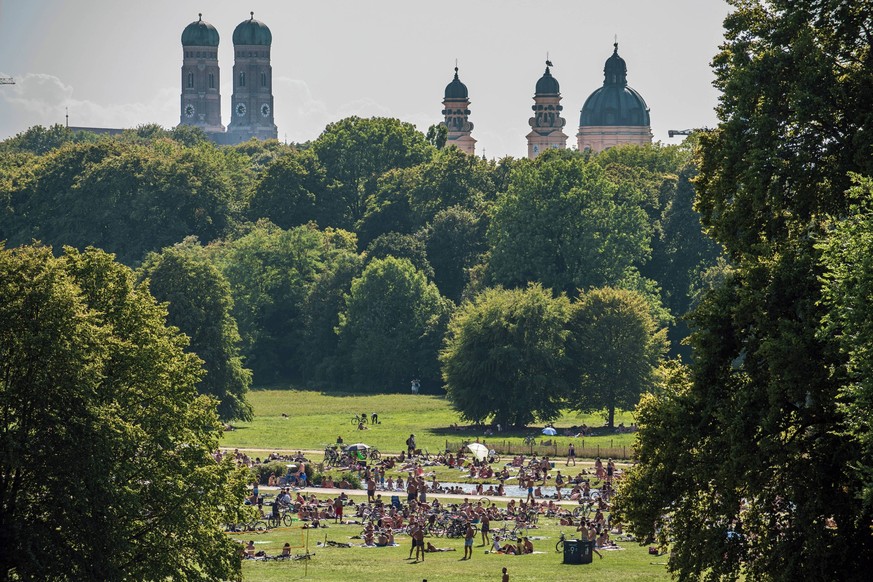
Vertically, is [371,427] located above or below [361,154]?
below

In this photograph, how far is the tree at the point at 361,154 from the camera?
14425cm

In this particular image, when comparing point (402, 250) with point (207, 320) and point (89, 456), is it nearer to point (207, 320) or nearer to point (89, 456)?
point (207, 320)

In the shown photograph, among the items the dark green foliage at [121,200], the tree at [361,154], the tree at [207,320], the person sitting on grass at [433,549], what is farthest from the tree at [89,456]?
the tree at [361,154]

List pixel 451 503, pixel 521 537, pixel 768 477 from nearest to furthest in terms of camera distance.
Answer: pixel 768 477 → pixel 521 537 → pixel 451 503

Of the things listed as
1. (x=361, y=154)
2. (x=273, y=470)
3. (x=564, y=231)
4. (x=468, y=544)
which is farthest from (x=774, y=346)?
(x=361, y=154)

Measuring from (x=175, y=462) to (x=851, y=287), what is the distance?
1698 centimetres

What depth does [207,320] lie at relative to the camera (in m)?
93.2

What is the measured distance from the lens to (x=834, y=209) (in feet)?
114

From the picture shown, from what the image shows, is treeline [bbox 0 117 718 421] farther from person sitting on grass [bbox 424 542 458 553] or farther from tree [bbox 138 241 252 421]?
person sitting on grass [bbox 424 542 458 553]

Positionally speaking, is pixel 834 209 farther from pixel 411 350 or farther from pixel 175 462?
pixel 411 350

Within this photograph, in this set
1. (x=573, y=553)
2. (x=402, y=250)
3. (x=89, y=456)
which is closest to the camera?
(x=89, y=456)

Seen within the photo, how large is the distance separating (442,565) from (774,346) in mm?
19978

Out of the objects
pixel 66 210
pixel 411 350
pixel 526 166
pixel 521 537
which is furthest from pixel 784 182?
pixel 66 210

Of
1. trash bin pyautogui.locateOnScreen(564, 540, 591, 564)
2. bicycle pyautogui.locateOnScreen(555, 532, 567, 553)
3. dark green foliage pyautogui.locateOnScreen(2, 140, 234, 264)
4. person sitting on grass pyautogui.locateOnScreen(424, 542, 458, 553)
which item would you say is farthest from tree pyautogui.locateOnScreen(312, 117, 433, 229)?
trash bin pyautogui.locateOnScreen(564, 540, 591, 564)
